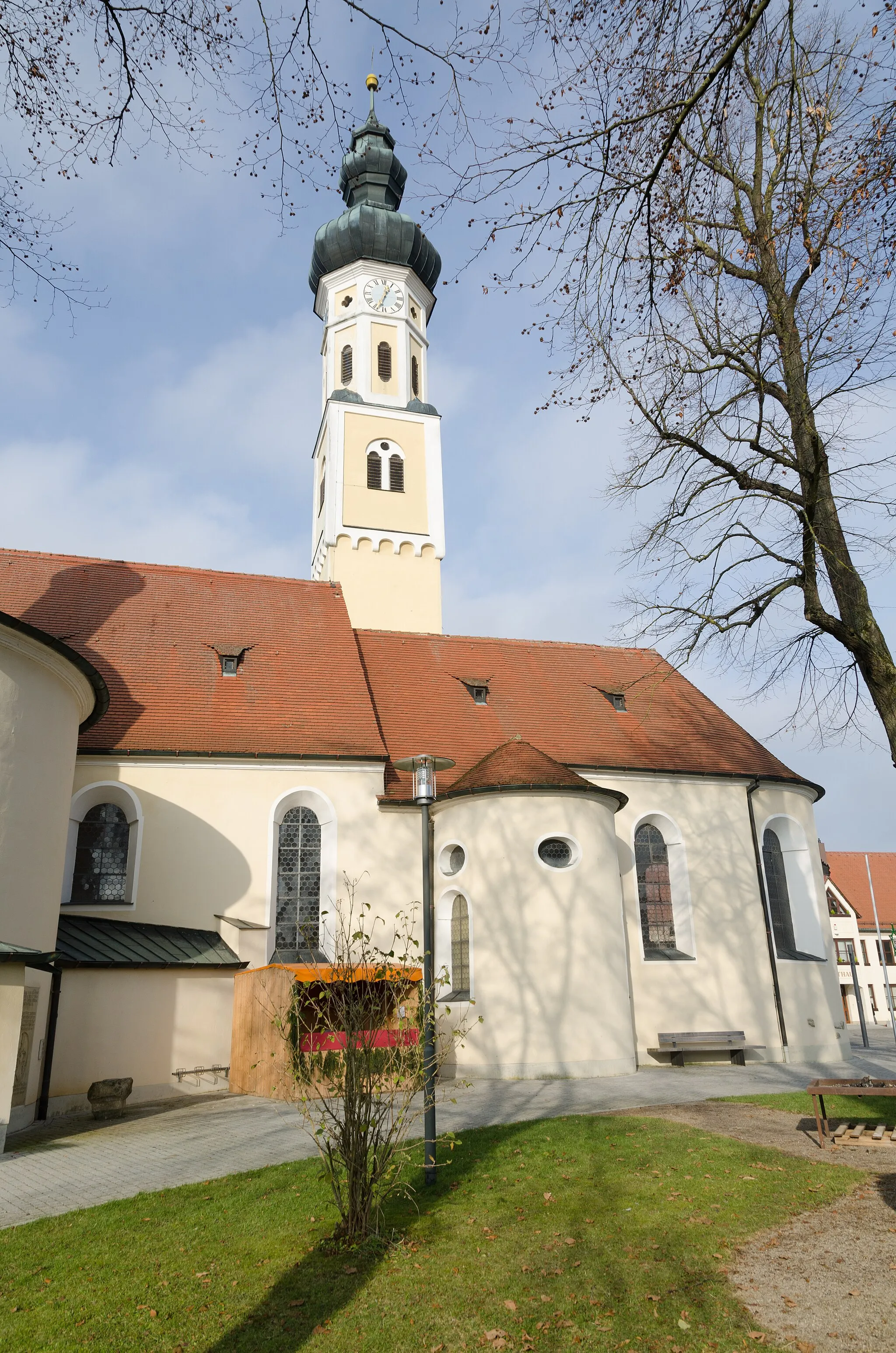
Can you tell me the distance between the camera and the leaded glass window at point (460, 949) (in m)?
15.8

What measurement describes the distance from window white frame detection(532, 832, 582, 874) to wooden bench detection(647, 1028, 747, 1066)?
3813mm

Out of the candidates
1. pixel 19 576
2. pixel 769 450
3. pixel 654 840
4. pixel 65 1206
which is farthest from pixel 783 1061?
pixel 19 576

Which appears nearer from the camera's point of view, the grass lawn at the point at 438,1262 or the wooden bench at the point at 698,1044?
the grass lawn at the point at 438,1262

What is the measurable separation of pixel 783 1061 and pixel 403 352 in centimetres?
2308

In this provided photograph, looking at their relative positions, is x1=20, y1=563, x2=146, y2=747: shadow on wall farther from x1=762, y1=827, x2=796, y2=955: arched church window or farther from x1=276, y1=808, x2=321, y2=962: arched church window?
x1=762, y1=827, x2=796, y2=955: arched church window

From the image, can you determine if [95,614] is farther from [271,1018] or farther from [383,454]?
[383,454]

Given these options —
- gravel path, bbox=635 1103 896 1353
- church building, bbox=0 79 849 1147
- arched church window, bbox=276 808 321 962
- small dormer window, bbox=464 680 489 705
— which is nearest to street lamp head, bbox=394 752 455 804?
gravel path, bbox=635 1103 896 1353

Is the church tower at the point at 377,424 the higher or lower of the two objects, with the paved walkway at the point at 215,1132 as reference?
higher

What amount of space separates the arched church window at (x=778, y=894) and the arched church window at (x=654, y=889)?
2069mm

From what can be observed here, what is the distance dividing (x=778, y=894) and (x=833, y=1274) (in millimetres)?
14357

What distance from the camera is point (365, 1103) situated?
21.3 feet

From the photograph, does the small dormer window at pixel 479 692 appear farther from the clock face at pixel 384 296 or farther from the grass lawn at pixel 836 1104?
the clock face at pixel 384 296

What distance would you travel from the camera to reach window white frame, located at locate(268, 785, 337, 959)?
1600cm

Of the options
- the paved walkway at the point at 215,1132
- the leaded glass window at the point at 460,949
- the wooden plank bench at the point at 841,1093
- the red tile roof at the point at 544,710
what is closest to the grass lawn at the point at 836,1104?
the paved walkway at the point at 215,1132
